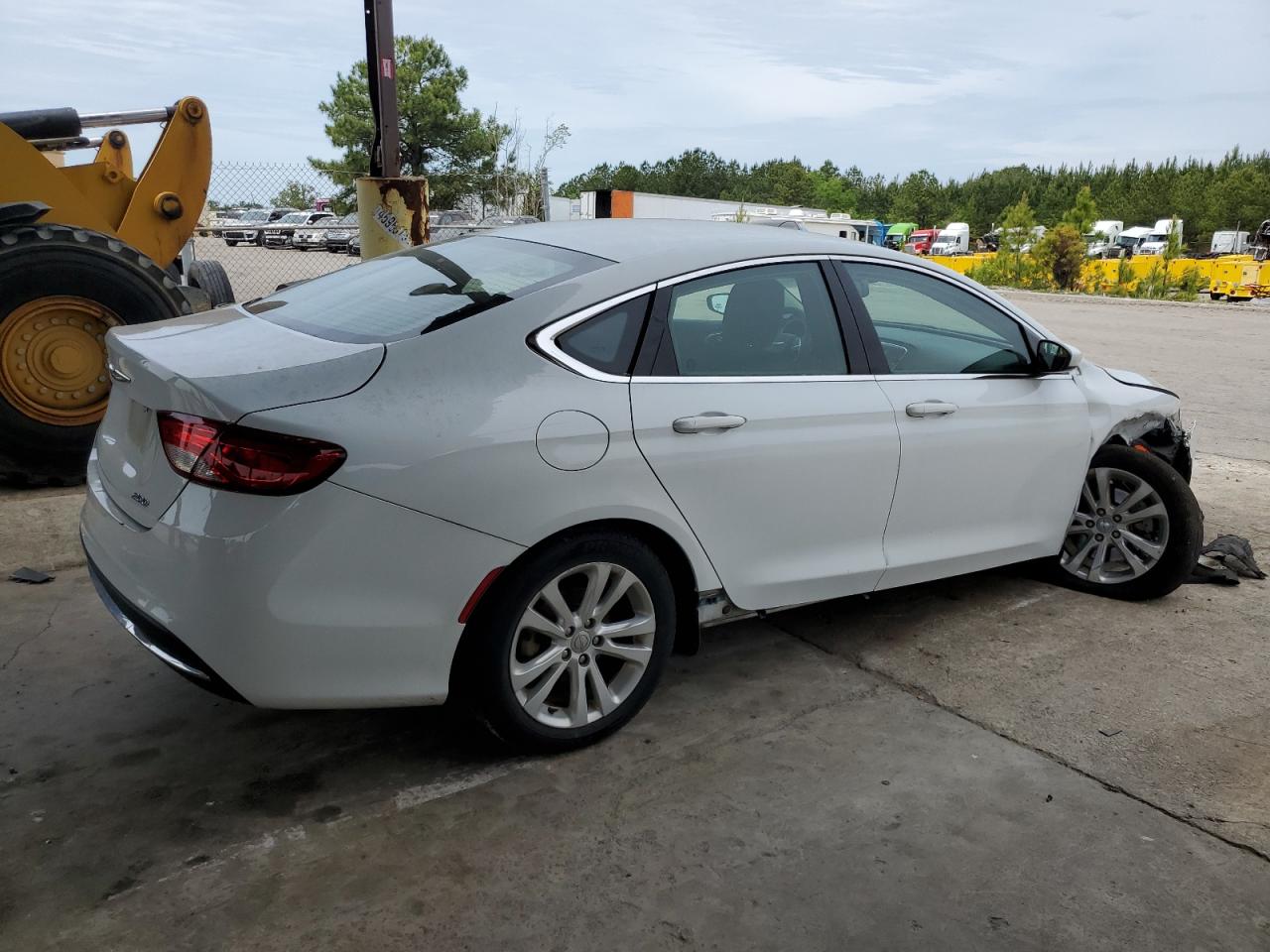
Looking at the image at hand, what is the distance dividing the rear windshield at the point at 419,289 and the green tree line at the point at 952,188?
80040mm

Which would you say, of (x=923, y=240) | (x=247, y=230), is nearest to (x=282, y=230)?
(x=247, y=230)

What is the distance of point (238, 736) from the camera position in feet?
11.1

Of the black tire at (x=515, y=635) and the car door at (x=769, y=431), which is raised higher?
the car door at (x=769, y=431)

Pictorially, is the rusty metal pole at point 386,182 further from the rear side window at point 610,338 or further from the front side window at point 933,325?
the rear side window at point 610,338

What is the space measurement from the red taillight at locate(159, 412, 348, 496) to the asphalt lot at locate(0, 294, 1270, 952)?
97cm

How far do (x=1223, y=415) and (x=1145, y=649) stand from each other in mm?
6253

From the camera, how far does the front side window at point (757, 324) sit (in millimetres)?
3369

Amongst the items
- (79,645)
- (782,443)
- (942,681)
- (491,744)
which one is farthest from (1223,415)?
(79,645)

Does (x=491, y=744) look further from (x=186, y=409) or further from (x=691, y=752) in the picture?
(x=186, y=409)

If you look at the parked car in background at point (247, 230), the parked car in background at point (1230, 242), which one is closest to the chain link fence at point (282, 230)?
the parked car in background at point (247, 230)

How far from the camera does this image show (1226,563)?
5133mm

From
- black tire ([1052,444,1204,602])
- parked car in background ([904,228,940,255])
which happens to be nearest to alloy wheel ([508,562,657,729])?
black tire ([1052,444,1204,602])

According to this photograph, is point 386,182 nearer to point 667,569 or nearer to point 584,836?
point 667,569

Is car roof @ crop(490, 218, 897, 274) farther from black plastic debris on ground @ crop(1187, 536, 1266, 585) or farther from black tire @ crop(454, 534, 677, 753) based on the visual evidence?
black plastic debris on ground @ crop(1187, 536, 1266, 585)
